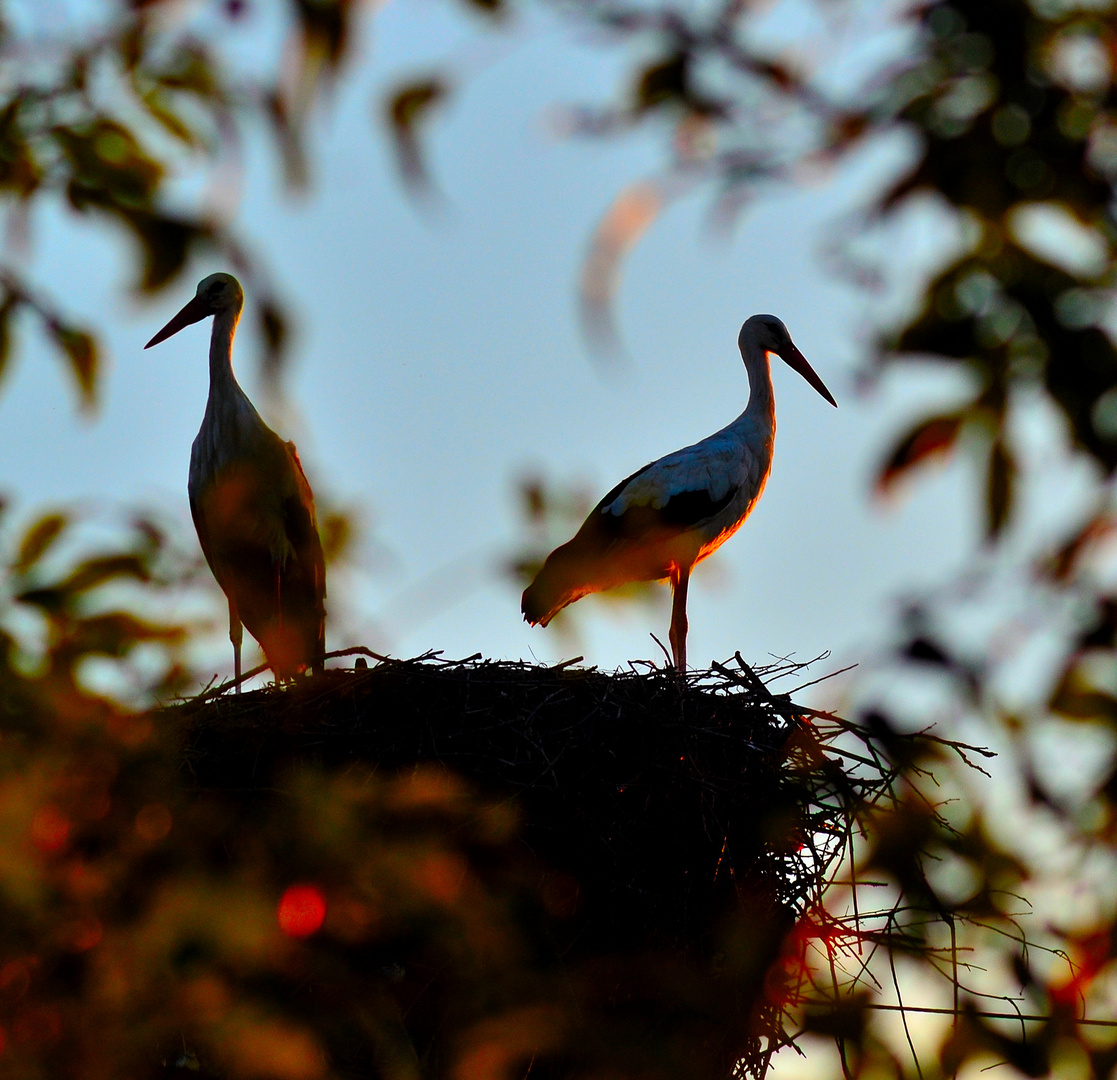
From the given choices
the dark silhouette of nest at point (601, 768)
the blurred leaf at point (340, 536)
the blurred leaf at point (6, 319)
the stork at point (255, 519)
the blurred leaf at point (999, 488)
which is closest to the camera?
the blurred leaf at point (999, 488)

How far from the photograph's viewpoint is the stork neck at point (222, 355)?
629cm

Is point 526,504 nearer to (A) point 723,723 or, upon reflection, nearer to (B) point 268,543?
(A) point 723,723

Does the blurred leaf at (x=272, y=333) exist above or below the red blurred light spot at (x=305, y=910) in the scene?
above

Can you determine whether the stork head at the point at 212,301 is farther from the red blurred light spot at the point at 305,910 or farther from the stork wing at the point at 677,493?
the red blurred light spot at the point at 305,910

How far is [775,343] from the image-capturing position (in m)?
7.80

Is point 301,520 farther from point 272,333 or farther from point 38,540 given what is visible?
point 272,333

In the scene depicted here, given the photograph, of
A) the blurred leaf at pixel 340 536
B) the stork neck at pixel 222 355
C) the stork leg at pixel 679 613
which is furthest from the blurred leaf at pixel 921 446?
the stork leg at pixel 679 613

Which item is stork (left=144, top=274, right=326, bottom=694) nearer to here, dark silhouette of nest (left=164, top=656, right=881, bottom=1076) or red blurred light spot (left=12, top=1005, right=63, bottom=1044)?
dark silhouette of nest (left=164, top=656, right=881, bottom=1076)

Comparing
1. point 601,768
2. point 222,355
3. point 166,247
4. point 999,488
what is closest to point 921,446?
point 999,488

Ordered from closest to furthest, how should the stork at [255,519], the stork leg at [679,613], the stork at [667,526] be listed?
the stork at [255,519] < the stork at [667,526] < the stork leg at [679,613]

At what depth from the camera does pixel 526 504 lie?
174cm

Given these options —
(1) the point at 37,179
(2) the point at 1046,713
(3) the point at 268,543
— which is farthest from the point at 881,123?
(3) the point at 268,543

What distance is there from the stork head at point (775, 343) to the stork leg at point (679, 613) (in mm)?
1416

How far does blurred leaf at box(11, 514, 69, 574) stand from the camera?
3.76ft
